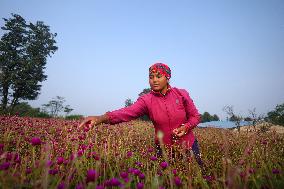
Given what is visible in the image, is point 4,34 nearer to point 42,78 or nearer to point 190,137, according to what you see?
point 42,78

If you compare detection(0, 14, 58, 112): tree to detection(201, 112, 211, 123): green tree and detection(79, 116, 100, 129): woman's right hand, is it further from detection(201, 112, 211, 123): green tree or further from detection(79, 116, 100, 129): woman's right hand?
detection(201, 112, 211, 123): green tree

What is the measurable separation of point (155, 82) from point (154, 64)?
41 cm

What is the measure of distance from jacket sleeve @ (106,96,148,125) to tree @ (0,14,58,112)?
1329 inches

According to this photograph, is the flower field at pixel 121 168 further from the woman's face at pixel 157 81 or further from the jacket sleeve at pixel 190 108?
the woman's face at pixel 157 81

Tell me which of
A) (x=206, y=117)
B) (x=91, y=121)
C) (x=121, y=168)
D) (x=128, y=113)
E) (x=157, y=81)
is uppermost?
(x=206, y=117)

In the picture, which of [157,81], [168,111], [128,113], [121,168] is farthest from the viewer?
[157,81]

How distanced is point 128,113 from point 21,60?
3575 cm

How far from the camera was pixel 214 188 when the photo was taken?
8.94 ft

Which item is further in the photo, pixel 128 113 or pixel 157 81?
pixel 157 81

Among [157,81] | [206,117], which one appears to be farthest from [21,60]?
[206,117]

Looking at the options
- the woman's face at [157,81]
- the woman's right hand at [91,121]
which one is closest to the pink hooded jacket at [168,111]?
the woman's face at [157,81]

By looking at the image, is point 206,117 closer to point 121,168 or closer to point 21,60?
point 21,60

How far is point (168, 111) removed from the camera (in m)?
4.71

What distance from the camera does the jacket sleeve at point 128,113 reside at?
4.31 meters
